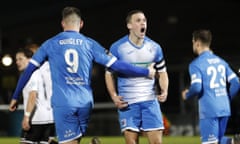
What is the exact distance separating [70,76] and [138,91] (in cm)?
150

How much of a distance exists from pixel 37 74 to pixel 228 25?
58.9 feet

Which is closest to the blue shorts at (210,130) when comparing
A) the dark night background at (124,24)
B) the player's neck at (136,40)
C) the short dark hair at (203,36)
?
the short dark hair at (203,36)

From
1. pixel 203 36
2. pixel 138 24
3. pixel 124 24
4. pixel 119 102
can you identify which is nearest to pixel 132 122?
pixel 119 102

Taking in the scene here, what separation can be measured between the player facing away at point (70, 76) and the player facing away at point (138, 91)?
118cm

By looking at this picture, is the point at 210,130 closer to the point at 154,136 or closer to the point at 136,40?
Result: the point at 154,136

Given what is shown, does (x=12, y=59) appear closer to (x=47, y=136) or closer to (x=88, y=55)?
(x=47, y=136)

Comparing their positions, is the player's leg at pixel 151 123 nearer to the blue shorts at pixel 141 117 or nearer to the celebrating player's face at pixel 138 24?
the blue shorts at pixel 141 117

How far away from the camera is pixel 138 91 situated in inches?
364

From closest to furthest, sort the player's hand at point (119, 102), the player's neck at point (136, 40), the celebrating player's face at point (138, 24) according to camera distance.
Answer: the player's hand at point (119, 102) < the celebrating player's face at point (138, 24) < the player's neck at point (136, 40)

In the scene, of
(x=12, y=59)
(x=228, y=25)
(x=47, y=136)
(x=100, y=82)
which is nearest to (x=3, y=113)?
(x=12, y=59)

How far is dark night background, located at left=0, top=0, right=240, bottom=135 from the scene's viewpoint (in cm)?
2580

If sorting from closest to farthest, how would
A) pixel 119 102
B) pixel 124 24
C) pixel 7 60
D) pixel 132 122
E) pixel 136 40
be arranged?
1. pixel 119 102
2. pixel 132 122
3. pixel 136 40
4. pixel 7 60
5. pixel 124 24

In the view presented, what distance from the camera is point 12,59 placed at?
24.7 metres

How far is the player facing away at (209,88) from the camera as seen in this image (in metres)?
9.40
